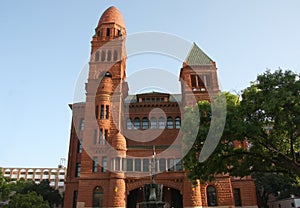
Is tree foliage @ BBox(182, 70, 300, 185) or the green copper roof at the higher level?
the green copper roof

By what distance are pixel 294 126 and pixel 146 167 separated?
18243 mm

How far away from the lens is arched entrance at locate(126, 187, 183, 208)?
31.6 meters

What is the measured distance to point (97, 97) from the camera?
32719mm

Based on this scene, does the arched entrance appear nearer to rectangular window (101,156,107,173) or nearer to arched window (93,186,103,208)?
arched window (93,186,103,208)

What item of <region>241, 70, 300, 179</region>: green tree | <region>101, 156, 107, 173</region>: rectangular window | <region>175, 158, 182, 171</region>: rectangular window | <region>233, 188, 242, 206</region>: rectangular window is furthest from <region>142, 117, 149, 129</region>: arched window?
<region>241, 70, 300, 179</region>: green tree

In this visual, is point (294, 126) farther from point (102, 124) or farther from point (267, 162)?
point (102, 124)

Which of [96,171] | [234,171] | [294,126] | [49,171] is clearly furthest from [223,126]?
[49,171]

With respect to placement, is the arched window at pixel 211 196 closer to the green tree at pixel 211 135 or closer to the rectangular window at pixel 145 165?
the rectangular window at pixel 145 165

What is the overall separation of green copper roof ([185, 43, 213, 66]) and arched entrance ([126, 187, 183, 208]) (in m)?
16.1

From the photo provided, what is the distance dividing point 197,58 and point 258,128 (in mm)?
23329

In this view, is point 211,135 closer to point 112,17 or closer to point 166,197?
point 166,197

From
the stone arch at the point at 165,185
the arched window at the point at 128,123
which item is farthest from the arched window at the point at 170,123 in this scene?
the stone arch at the point at 165,185

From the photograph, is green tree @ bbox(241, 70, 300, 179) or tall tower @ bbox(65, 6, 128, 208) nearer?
green tree @ bbox(241, 70, 300, 179)

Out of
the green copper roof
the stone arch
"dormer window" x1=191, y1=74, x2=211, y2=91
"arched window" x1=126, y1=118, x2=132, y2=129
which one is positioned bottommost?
the stone arch
